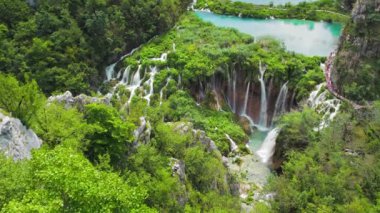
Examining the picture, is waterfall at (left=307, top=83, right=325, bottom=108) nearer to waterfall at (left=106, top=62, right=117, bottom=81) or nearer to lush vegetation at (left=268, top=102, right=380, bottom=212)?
lush vegetation at (left=268, top=102, right=380, bottom=212)

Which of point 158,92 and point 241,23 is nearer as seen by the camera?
point 158,92

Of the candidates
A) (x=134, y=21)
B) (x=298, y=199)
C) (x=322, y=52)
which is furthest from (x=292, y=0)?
(x=298, y=199)

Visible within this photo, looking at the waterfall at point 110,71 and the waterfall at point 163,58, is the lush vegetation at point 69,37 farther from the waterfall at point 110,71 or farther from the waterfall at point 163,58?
the waterfall at point 163,58

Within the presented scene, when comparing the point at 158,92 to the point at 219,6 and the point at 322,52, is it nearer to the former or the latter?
the point at 322,52

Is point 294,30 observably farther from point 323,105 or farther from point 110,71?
point 110,71

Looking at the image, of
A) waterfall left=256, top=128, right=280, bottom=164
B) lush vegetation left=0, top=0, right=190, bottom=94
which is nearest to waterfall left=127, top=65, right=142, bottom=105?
lush vegetation left=0, top=0, right=190, bottom=94

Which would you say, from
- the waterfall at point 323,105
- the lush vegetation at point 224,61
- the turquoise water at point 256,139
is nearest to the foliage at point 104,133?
the waterfall at point 323,105

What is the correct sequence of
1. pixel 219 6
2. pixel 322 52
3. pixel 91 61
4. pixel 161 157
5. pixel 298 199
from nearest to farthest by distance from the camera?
pixel 161 157, pixel 298 199, pixel 91 61, pixel 322 52, pixel 219 6
